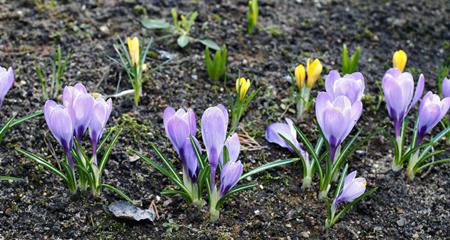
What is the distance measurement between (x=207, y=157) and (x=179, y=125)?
0.64ft

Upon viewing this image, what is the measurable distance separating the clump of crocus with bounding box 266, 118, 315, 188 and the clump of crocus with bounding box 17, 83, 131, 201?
0.68m

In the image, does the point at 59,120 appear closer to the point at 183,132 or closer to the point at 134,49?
the point at 183,132

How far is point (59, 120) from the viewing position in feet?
7.32

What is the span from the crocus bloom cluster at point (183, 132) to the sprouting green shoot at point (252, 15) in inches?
51.4

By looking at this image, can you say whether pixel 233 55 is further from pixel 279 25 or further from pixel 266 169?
pixel 266 169

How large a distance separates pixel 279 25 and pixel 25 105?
1.47 metres

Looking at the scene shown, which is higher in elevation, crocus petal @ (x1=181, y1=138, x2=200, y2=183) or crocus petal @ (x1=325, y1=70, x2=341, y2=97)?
crocus petal @ (x1=325, y1=70, x2=341, y2=97)

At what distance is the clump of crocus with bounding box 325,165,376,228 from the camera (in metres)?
2.37

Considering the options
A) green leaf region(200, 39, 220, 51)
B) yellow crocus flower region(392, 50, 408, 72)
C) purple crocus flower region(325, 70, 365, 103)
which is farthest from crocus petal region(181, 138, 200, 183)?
green leaf region(200, 39, 220, 51)

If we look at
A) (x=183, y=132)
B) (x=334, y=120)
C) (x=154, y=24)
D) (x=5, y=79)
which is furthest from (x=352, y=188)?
(x=154, y=24)

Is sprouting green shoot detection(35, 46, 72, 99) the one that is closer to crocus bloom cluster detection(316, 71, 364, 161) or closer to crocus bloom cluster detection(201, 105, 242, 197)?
crocus bloom cluster detection(201, 105, 242, 197)

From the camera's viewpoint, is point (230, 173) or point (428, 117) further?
point (428, 117)

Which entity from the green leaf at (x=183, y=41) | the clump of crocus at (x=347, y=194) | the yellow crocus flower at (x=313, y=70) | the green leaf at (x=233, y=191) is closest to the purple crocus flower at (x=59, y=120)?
the green leaf at (x=233, y=191)

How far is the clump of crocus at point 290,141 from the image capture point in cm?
263
